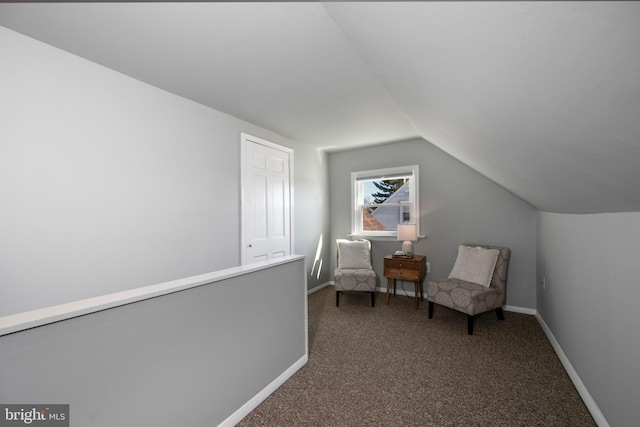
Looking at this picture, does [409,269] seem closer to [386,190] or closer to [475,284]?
[475,284]

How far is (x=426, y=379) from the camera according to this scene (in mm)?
2070

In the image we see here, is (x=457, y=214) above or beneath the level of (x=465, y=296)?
above

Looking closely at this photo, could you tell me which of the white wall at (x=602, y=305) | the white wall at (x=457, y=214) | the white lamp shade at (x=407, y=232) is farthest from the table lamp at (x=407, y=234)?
the white wall at (x=602, y=305)

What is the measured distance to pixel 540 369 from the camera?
2.17 metres

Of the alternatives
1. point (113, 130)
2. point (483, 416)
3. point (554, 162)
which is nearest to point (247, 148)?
point (113, 130)

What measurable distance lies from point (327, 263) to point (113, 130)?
11.8 ft

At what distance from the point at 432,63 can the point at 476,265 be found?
2738 mm

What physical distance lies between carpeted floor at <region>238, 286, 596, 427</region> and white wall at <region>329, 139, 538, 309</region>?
2.30ft

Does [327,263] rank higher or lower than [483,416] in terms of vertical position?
higher

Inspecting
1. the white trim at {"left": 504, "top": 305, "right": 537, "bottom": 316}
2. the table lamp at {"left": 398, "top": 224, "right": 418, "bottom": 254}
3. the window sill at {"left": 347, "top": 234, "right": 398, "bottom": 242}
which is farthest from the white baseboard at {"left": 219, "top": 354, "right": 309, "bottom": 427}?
the white trim at {"left": 504, "top": 305, "right": 537, "bottom": 316}

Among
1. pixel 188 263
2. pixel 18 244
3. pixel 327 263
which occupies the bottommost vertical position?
pixel 327 263

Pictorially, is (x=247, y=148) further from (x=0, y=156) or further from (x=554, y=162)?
(x=554, y=162)

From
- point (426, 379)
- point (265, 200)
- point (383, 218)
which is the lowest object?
point (426, 379)

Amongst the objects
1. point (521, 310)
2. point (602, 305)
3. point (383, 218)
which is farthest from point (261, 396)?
point (521, 310)
